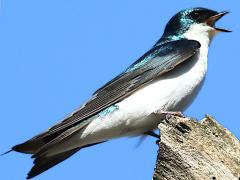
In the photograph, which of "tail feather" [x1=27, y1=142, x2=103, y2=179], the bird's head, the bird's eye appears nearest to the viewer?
"tail feather" [x1=27, y1=142, x2=103, y2=179]

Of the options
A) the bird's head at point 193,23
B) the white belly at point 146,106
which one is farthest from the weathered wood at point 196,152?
the bird's head at point 193,23

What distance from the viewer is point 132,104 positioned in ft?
16.6

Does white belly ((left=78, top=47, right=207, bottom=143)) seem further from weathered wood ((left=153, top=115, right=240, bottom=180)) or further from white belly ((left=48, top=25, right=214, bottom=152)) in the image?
weathered wood ((left=153, top=115, right=240, bottom=180))

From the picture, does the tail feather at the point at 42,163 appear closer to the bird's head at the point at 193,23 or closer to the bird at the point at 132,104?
the bird at the point at 132,104

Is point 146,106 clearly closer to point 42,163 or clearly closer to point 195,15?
point 42,163

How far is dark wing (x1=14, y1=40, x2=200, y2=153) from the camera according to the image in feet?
15.9

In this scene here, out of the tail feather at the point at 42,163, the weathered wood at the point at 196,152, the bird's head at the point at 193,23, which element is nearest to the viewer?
the weathered wood at the point at 196,152

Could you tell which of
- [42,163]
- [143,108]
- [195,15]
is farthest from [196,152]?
[195,15]

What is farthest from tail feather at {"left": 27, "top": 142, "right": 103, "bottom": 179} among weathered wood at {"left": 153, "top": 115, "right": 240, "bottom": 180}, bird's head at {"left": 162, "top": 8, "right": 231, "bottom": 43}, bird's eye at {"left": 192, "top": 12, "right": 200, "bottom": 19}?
bird's eye at {"left": 192, "top": 12, "right": 200, "bottom": 19}

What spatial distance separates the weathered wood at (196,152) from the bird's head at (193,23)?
1.98 metres

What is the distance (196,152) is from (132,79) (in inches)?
68.6

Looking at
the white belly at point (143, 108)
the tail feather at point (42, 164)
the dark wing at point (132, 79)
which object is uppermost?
the dark wing at point (132, 79)

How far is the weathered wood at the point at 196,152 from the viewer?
355 centimetres

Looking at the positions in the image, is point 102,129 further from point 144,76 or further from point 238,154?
point 238,154
